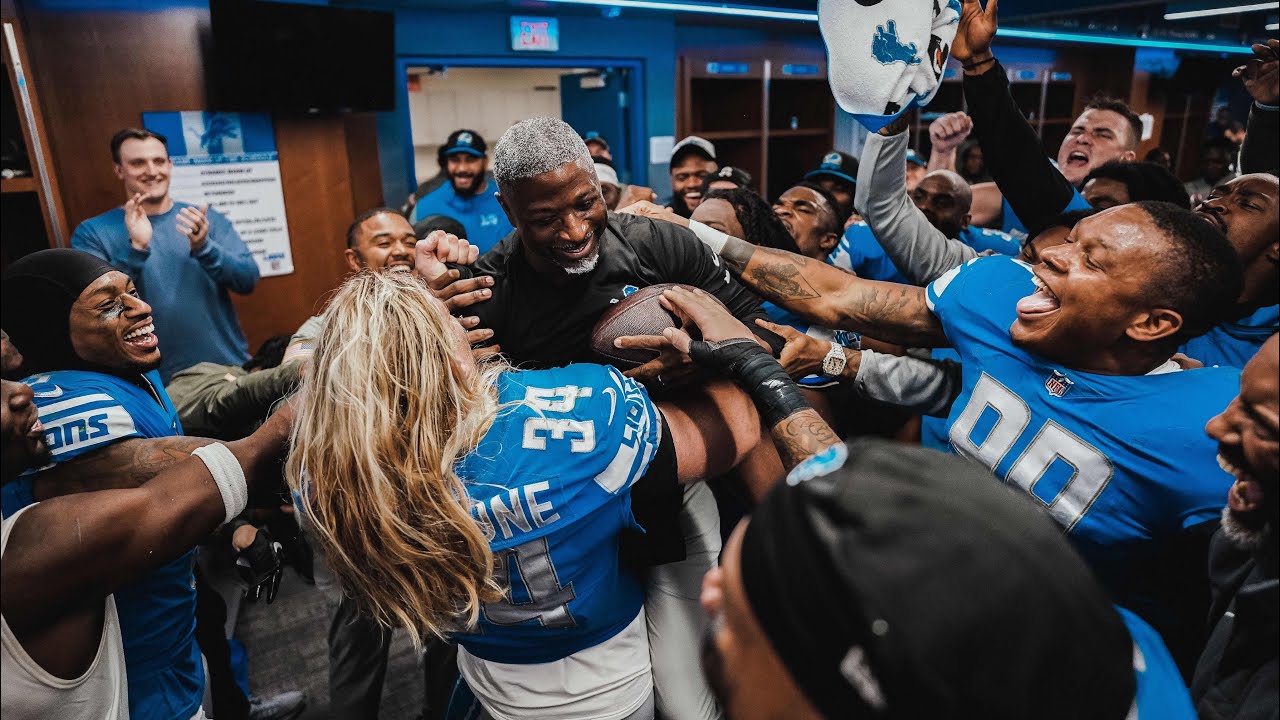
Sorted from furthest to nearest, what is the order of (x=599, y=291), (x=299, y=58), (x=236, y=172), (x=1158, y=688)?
1. (x=236, y=172)
2. (x=299, y=58)
3. (x=599, y=291)
4. (x=1158, y=688)

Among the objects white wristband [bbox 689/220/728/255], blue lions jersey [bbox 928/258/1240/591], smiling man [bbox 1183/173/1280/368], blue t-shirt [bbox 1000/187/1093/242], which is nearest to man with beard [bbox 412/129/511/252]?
white wristband [bbox 689/220/728/255]

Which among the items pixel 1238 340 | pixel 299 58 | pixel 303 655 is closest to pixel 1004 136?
pixel 1238 340

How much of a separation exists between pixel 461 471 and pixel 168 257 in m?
3.27

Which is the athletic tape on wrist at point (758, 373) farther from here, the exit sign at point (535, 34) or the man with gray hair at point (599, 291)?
the exit sign at point (535, 34)

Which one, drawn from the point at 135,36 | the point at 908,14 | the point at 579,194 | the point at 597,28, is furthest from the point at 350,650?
the point at 597,28

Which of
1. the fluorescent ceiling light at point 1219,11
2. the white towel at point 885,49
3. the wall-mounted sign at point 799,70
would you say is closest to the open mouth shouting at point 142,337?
the white towel at point 885,49

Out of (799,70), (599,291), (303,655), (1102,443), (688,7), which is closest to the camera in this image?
(1102,443)

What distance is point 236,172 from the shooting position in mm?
4703

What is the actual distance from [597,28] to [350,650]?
5360 millimetres

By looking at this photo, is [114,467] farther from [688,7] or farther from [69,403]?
[688,7]

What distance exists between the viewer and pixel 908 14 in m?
1.77

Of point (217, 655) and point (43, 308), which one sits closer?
point (43, 308)

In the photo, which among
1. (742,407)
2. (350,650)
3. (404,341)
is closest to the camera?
(404,341)

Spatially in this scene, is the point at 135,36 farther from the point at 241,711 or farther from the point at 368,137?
the point at 241,711
